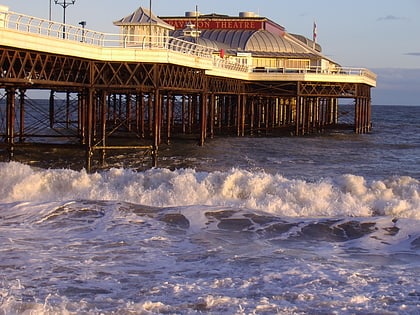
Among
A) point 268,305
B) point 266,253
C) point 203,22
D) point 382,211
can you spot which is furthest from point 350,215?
point 203,22

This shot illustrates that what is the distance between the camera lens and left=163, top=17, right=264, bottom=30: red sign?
76.5 m

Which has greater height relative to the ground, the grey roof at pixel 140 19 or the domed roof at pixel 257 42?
the domed roof at pixel 257 42

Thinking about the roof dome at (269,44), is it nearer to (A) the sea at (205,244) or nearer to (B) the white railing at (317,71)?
(B) the white railing at (317,71)

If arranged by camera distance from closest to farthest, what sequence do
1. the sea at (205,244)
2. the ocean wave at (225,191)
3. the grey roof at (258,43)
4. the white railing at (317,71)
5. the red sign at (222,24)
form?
the sea at (205,244) → the ocean wave at (225,191) → the white railing at (317,71) → the grey roof at (258,43) → the red sign at (222,24)

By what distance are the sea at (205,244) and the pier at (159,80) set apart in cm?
459

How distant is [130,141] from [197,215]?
2786cm

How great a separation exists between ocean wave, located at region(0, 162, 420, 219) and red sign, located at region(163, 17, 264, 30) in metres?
52.9

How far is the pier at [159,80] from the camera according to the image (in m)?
27.3

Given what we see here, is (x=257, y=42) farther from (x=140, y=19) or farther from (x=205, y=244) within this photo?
(x=205, y=244)

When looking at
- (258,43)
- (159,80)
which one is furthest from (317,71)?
(159,80)

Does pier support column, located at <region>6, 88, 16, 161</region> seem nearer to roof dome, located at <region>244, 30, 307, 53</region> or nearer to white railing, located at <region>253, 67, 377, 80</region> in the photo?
white railing, located at <region>253, 67, 377, 80</region>

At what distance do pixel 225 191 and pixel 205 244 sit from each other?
7.78 m

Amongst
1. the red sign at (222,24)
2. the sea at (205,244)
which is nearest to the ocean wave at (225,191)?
the sea at (205,244)

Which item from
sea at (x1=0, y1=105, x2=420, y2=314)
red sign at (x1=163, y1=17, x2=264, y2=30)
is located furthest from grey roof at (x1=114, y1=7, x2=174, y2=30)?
red sign at (x1=163, y1=17, x2=264, y2=30)
